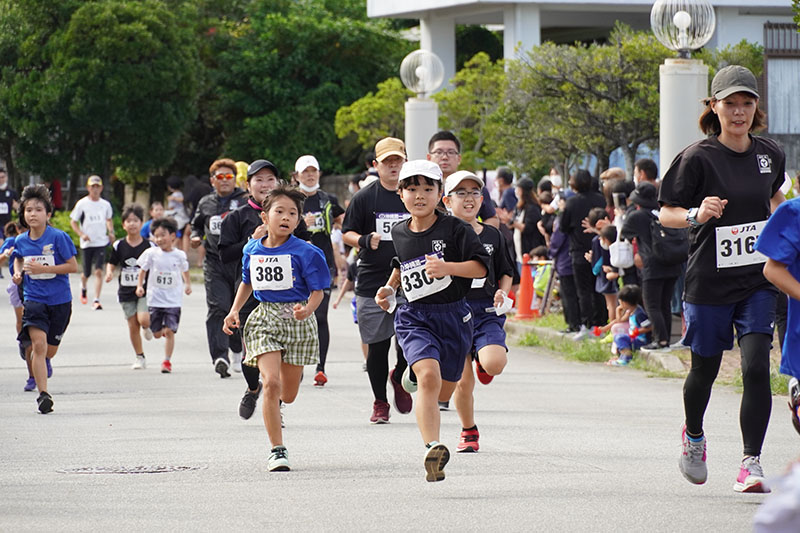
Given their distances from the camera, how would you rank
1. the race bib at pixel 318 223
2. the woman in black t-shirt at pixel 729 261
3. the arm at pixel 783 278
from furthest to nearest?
the race bib at pixel 318 223 → the woman in black t-shirt at pixel 729 261 → the arm at pixel 783 278

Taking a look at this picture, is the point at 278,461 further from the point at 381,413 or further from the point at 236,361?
the point at 236,361

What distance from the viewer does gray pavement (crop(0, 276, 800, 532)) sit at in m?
6.55

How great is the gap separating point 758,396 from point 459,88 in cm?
2605

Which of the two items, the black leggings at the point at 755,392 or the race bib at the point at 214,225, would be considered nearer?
the black leggings at the point at 755,392

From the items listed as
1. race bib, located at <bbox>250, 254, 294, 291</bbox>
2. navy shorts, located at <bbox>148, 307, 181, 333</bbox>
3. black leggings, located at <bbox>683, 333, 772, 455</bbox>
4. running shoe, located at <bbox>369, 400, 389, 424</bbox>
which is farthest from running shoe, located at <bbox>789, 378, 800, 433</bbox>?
navy shorts, located at <bbox>148, 307, 181, 333</bbox>

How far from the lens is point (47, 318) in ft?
36.9

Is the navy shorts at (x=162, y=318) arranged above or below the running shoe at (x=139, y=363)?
above

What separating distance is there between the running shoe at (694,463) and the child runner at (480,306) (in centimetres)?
152

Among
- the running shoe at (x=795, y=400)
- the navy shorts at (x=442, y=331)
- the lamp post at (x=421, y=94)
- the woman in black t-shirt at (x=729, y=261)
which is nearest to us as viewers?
the running shoe at (x=795, y=400)

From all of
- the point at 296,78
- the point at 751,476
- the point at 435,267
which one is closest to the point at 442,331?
the point at 435,267

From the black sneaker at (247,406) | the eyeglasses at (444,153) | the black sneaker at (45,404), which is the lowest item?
the black sneaker at (45,404)

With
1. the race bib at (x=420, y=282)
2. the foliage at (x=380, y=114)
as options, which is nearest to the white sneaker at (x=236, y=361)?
the race bib at (x=420, y=282)

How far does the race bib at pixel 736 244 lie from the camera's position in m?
6.91

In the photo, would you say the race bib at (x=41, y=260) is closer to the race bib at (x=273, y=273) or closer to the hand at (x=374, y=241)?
the hand at (x=374, y=241)
